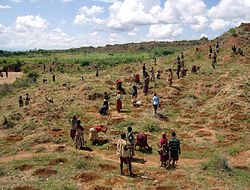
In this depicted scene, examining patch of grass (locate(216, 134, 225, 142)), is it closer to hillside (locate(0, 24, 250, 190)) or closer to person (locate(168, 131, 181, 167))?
hillside (locate(0, 24, 250, 190))

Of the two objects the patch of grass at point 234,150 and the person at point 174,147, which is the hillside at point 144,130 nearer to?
the patch of grass at point 234,150

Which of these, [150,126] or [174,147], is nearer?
[174,147]

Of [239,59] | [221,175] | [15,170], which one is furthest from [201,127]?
[239,59]

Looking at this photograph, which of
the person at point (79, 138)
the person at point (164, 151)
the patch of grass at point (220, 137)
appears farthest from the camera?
the patch of grass at point (220, 137)

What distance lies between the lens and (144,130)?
67.4ft

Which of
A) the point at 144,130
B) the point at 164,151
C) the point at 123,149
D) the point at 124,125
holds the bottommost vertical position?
the point at 144,130

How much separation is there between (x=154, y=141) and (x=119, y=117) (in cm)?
440

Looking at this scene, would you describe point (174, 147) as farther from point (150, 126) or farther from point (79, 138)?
point (150, 126)

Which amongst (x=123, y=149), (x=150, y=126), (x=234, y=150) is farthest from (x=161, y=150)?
(x=150, y=126)

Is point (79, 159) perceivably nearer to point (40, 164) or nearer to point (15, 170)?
point (40, 164)

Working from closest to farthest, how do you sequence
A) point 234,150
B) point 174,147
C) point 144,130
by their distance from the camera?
point 174,147 → point 234,150 → point 144,130

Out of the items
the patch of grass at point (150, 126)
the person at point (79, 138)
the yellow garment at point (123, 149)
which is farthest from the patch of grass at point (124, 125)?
the yellow garment at point (123, 149)

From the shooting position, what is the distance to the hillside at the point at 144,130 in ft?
43.0

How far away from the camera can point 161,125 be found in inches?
842
